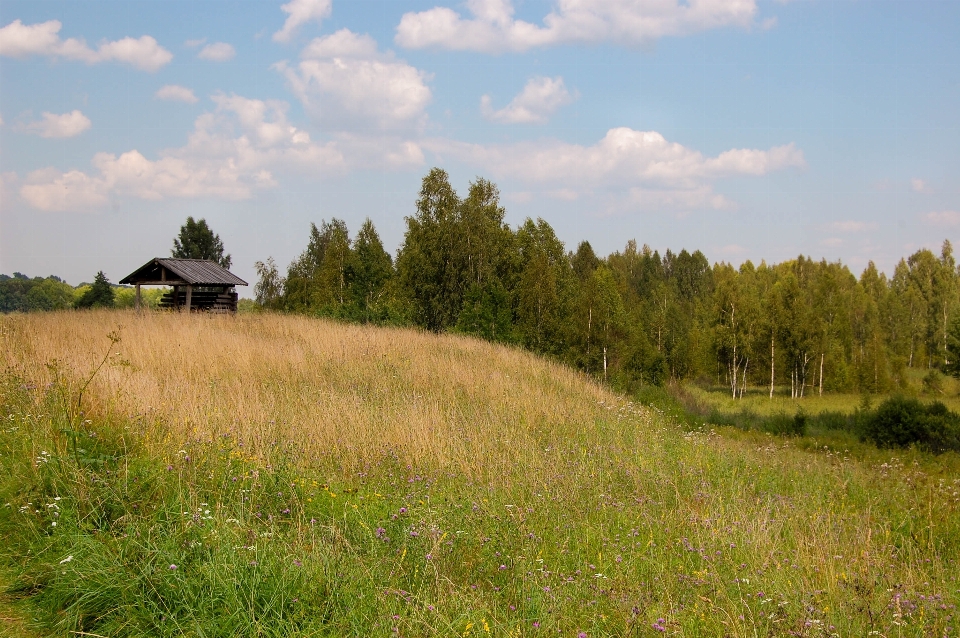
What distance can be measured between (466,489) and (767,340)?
57.2 meters

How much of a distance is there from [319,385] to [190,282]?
52.4 ft

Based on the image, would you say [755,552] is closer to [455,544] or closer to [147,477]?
[455,544]

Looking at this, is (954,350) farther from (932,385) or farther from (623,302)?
(623,302)

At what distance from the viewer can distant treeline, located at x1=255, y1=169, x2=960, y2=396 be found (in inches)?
1305

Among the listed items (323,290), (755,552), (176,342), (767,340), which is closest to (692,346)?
(767,340)

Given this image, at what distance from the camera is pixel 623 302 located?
189ft

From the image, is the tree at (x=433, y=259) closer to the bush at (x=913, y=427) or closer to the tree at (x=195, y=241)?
the bush at (x=913, y=427)

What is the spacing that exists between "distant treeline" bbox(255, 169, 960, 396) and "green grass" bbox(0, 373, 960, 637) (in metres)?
18.2

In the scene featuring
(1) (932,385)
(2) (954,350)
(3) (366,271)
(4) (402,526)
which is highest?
(3) (366,271)

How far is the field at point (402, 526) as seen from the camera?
3.33 metres

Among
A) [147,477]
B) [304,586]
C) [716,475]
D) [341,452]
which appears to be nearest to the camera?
[304,586]

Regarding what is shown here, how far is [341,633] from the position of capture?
3070 millimetres

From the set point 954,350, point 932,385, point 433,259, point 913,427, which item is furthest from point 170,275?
point 932,385

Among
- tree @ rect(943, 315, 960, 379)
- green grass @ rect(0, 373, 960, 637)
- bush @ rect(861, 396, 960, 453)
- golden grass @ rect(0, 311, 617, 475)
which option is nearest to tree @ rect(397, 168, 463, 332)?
golden grass @ rect(0, 311, 617, 475)
